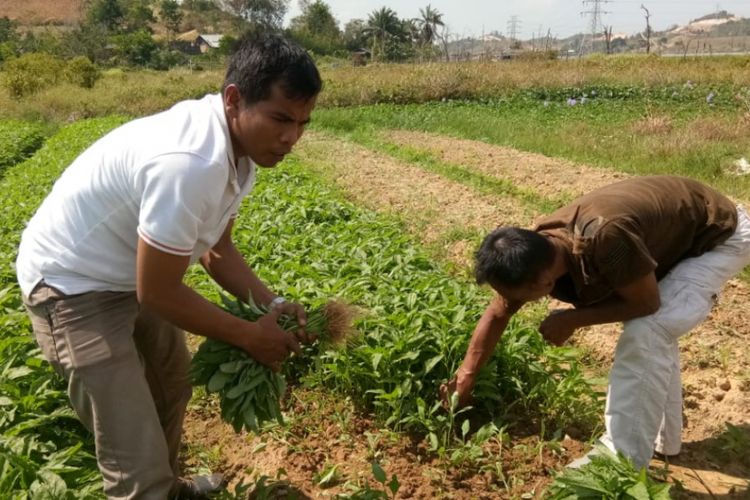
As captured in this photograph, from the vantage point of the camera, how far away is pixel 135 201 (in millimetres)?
2145

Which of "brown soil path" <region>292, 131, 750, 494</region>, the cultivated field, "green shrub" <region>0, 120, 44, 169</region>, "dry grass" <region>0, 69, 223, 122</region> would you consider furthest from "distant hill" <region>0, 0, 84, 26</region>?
the cultivated field

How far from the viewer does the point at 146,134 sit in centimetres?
211

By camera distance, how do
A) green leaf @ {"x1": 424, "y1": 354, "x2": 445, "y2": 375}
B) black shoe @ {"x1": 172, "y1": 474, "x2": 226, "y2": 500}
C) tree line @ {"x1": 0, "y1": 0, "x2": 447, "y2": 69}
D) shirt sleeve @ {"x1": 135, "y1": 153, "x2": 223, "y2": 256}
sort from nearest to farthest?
1. shirt sleeve @ {"x1": 135, "y1": 153, "x2": 223, "y2": 256}
2. black shoe @ {"x1": 172, "y1": 474, "x2": 226, "y2": 500}
3. green leaf @ {"x1": 424, "y1": 354, "x2": 445, "y2": 375}
4. tree line @ {"x1": 0, "y1": 0, "x2": 447, "y2": 69}

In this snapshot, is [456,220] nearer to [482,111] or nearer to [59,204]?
[59,204]

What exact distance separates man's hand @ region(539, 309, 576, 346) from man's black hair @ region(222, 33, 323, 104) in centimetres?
150

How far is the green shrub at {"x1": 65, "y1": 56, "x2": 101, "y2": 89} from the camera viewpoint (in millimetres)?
31062

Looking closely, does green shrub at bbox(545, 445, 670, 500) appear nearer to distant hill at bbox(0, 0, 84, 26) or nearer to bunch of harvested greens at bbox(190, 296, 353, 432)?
bunch of harvested greens at bbox(190, 296, 353, 432)

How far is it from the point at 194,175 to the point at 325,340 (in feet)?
4.20

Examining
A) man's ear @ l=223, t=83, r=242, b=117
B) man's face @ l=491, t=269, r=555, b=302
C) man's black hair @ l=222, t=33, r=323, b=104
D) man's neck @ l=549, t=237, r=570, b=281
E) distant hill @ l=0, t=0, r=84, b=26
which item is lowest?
man's face @ l=491, t=269, r=555, b=302

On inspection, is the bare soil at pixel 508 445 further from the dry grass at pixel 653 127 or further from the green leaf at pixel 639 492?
the dry grass at pixel 653 127

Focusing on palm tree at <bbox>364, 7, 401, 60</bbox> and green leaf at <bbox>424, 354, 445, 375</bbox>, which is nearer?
green leaf at <bbox>424, 354, 445, 375</bbox>

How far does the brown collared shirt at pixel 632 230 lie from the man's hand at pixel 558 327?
0.35 ft

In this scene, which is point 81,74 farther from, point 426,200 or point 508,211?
point 508,211

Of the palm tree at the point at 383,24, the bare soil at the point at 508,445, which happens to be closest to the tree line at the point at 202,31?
the palm tree at the point at 383,24
